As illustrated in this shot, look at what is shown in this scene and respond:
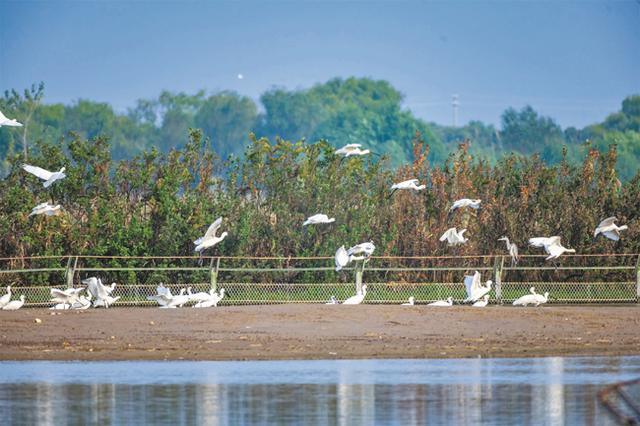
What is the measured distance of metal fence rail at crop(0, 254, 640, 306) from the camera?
30.1 m

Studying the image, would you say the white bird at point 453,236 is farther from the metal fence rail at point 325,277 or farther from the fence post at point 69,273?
the fence post at point 69,273

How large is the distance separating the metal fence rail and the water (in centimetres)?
926

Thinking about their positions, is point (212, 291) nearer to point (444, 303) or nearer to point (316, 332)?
point (444, 303)

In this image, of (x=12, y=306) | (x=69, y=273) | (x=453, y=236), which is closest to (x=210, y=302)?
(x=69, y=273)

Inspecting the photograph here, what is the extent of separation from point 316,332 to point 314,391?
7.05m

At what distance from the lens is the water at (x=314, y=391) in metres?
15.0

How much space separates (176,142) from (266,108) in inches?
490

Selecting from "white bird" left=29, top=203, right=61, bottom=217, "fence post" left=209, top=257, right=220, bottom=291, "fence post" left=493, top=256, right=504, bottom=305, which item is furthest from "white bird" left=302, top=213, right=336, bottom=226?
"white bird" left=29, top=203, right=61, bottom=217

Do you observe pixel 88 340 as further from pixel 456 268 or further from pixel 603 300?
pixel 603 300

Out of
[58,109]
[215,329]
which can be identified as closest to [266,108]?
[58,109]

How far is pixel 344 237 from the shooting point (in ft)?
107

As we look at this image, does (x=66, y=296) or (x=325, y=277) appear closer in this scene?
(x=66, y=296)

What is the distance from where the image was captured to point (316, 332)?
24141mm

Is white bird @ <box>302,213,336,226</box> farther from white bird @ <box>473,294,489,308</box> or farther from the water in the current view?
the water
